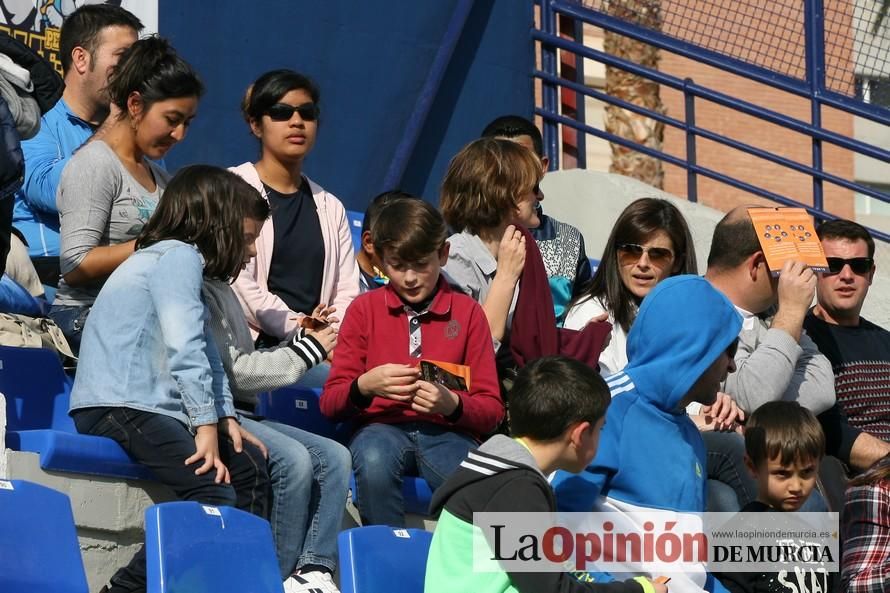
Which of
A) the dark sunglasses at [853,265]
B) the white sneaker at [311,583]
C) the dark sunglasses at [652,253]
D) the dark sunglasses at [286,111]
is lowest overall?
the white sneaker at [311,583]

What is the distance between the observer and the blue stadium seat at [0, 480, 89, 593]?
339 centimetres

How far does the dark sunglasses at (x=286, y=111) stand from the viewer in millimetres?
5930

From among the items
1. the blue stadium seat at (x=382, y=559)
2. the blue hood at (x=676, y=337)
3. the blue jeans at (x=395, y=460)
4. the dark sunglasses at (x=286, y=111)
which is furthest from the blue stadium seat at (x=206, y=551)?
the dark sunglasses at (x=286, y=111)

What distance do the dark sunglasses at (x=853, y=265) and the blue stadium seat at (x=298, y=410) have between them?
2271mm

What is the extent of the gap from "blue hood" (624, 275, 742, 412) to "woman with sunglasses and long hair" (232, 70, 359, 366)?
1.59 metres

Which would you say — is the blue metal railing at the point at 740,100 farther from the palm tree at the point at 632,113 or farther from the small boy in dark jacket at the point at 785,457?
the palm tree at the point at 632,113

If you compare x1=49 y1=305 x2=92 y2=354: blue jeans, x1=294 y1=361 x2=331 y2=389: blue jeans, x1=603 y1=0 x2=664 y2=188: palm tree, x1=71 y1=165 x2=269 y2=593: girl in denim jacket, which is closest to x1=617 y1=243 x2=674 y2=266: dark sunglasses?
x1=294 y1=361 x2=331 y2=389: blue jeans

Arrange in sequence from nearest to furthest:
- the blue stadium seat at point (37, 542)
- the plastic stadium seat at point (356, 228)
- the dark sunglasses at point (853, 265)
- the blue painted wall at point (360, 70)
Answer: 1. the blue stadium seat at point (37, 542)
2. the dark sunglasses at point (853, 265)
3. the plastic stadium seat at point (356, 228)
4. the blue painted wall at point (360, 70)

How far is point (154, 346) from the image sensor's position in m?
4.40

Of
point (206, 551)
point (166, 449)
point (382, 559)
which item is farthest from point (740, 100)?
point (206, 551)

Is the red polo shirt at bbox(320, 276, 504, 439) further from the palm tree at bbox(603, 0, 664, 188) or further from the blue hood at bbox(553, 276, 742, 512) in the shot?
the palm tree at bbox(603, 0, 664, 188)

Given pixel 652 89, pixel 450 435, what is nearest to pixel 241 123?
pixel 450 435

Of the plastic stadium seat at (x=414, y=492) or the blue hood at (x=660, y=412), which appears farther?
the plastic stadium seat at (x=414, y=492)

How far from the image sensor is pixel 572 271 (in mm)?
6043
